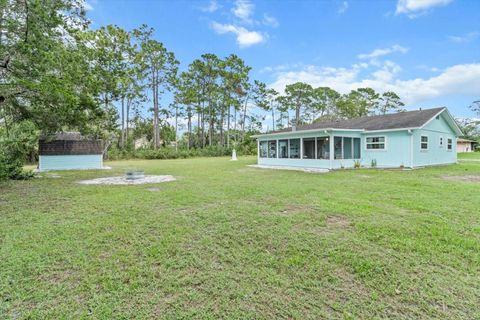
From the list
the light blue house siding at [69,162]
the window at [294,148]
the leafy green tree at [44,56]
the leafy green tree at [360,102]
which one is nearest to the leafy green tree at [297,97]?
the leafy green tree at [360,102]

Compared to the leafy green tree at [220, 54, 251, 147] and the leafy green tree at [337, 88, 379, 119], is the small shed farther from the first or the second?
the leafy green tree at [337, 88, 379, 119]

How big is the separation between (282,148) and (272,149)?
0.91 meters

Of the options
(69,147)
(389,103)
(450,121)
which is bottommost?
(69,147)

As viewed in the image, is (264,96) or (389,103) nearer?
(264,96)

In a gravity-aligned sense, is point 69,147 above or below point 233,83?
below

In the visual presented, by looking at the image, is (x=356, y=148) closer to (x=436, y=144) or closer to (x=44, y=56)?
(x=436, y=144)

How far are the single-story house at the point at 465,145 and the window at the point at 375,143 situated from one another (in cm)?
2875

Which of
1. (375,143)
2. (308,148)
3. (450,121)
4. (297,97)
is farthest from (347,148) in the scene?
(297,97)

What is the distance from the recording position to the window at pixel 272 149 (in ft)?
56.1

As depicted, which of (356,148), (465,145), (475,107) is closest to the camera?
(356,148)

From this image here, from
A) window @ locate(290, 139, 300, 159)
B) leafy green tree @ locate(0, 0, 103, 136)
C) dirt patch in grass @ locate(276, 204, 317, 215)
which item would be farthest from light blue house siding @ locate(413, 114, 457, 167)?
leafy green tree @ locate(0, 0, 103, 136)

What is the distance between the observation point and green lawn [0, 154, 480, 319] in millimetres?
2355

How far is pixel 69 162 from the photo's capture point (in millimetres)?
15820

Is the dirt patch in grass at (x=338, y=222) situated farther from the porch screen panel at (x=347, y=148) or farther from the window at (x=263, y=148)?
the window at (x=263, y=148)
